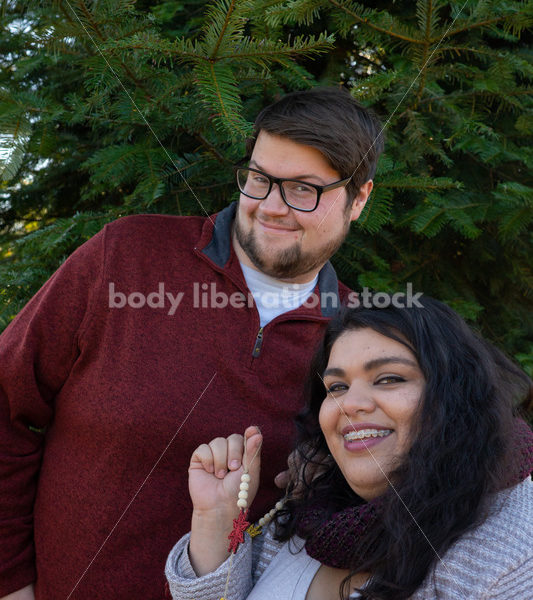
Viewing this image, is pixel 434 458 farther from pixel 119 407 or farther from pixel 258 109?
pixel 258 109

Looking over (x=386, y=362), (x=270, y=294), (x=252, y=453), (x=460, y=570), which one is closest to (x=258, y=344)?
(x=270, y=294)

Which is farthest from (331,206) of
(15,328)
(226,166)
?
(15,328)

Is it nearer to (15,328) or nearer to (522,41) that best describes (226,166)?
(15,328)

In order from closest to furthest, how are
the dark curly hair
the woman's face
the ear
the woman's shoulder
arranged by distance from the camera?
the woman's shoulder < the dark curly hair < the woman's face < the ear

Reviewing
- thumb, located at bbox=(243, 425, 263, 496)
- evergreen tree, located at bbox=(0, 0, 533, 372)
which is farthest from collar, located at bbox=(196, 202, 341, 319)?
thumb, located at bbox=(243, 425, 263, 496)

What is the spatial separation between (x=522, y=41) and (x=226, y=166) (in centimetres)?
156

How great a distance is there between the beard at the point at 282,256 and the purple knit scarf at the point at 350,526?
3.02 ft

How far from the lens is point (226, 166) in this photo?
104 inches

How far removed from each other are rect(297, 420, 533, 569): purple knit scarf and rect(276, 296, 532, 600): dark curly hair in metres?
0.02

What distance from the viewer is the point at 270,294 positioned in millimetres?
2279

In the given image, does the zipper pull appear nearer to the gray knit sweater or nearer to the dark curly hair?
the dark curly hair

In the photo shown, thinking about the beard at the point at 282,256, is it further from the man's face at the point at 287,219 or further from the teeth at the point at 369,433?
the teeth at the point at 369,433

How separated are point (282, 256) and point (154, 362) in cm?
60

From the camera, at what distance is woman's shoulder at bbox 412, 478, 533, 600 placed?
139 cm
